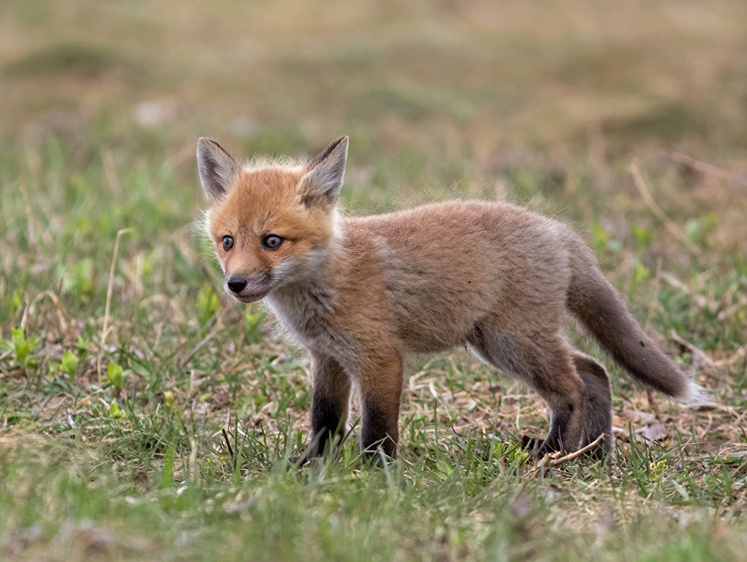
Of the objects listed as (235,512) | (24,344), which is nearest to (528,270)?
(235,512)

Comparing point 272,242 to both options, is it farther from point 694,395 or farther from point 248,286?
point 694,395

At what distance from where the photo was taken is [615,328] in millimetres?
4629

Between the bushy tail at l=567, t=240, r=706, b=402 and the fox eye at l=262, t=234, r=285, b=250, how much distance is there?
1.58 meters

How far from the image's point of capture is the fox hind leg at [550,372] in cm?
439

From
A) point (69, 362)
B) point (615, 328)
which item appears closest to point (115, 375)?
point (69, 362)

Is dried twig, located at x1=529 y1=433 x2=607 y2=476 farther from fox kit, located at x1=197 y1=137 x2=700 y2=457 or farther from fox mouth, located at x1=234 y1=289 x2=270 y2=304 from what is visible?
fox mouth, located at x1=234 y1=289 x2=270 y2=304

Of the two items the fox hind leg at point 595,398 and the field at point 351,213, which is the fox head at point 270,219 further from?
the fox hind leg at point 595,398

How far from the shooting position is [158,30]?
1431 centimetres

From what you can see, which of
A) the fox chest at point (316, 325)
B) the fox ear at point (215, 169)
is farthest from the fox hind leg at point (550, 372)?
the fox ear at point (215, 169)

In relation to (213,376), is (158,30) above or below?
above

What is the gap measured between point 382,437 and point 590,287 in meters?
1.40

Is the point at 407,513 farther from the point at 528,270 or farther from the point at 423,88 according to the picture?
the point at 423,88

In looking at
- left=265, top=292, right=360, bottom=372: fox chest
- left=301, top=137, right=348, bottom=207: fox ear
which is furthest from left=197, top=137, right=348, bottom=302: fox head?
left=265, top=292, right=360, bottom=372: fox chest

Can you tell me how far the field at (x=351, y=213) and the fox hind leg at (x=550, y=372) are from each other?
0.25 meters
